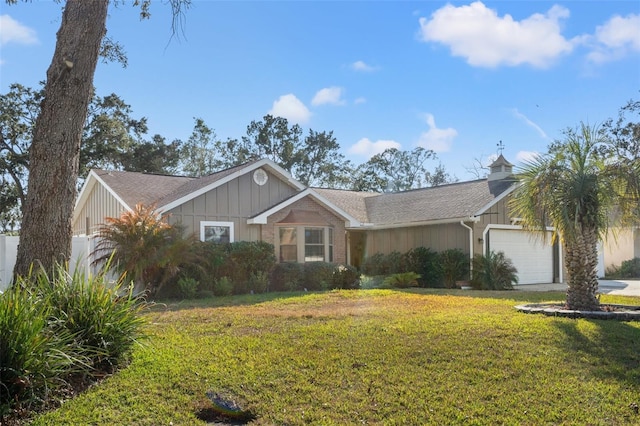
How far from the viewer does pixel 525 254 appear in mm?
19250

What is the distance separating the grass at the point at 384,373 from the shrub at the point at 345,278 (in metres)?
8.35

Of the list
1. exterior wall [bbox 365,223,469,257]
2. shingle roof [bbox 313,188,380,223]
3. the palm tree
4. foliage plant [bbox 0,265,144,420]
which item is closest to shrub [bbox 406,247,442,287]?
exterior wall [bbox 365,223,469,257]

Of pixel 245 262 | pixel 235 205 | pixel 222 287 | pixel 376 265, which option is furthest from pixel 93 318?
pixel 376 265

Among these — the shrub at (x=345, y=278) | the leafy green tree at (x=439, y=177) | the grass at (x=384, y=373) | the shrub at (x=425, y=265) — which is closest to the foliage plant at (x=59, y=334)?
the grass at (x=384, y=373)

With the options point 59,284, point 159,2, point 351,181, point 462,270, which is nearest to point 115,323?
point 59,284

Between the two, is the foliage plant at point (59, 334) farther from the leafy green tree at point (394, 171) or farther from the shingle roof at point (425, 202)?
the leafy green tree at point (394, 171)

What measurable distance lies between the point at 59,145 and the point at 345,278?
39.3 ft

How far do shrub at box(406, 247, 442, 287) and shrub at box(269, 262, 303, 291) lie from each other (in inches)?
183

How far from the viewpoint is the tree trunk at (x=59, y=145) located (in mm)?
6250

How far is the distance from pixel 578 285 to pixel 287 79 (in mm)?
9025

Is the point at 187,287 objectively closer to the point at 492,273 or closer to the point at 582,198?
the point at 582,198

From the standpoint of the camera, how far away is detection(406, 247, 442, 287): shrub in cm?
1808

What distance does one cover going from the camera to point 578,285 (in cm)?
912

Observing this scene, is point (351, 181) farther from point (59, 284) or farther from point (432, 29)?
point (59, 284)
